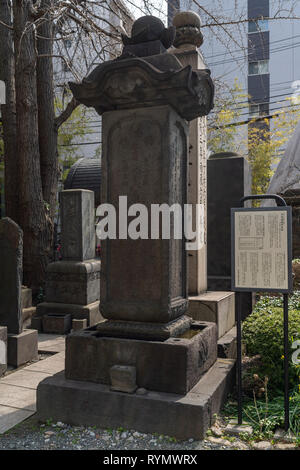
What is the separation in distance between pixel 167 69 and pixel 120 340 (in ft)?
7.78

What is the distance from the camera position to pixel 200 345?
349cm

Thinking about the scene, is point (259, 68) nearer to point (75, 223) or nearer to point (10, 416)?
point (75, 223)

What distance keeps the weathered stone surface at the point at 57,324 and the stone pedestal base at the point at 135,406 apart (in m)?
3.56

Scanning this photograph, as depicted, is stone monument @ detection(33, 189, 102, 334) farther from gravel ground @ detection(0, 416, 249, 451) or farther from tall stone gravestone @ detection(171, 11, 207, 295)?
gravel ground @ detection(0, 416, 249, 451)

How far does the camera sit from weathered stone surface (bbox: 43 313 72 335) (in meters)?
7.08

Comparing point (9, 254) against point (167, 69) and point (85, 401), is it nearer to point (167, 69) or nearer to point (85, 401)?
point (85, 401)

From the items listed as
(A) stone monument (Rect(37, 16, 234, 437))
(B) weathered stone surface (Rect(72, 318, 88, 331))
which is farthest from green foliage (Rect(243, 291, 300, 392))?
(B) weathered stone surface (Rect(72, 318, 88, 331))

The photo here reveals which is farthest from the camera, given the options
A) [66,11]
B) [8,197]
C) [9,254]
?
[8,197]

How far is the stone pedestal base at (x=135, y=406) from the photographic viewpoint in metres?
2.96

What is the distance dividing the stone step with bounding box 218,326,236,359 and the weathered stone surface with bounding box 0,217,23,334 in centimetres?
260

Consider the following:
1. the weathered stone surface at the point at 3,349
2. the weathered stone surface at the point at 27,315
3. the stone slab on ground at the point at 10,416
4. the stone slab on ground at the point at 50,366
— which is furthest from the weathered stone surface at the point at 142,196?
the weathered stone surface at the point at 27,315
